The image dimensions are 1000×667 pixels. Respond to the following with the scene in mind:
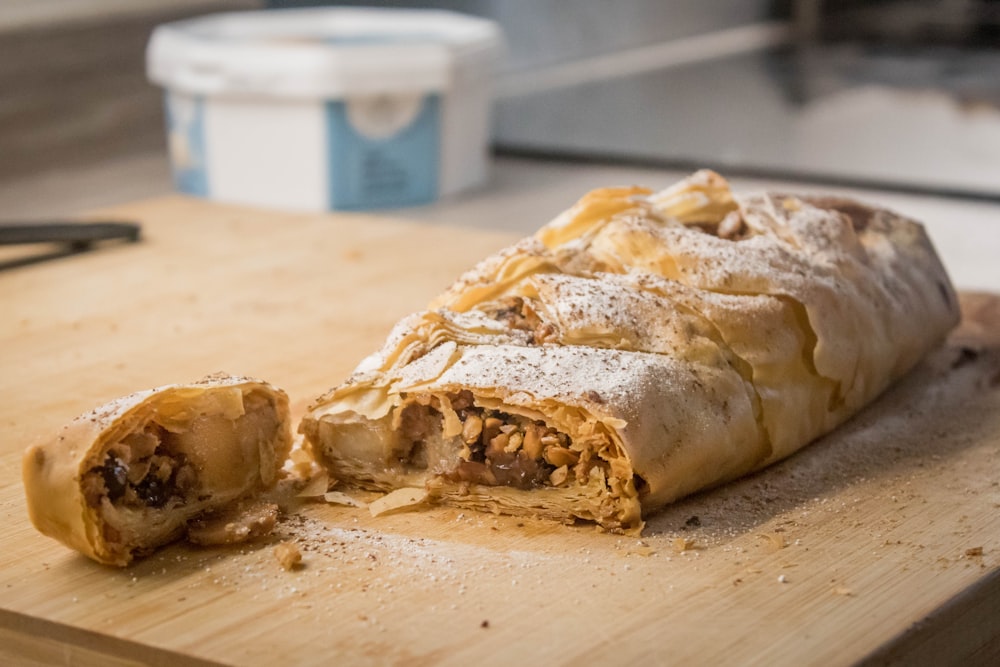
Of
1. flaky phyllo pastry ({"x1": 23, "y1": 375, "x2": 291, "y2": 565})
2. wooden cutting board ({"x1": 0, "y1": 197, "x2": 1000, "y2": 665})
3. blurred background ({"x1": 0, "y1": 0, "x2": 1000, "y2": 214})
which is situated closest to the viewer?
wooden cutting board ({"x1": 0, "y1": 197, "x2": 1000, "y2": 665})

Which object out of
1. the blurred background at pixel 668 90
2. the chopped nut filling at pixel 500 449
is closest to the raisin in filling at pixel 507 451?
the chopped nut filling at pixel 500 449

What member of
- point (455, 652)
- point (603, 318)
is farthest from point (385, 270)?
point (455, 652)

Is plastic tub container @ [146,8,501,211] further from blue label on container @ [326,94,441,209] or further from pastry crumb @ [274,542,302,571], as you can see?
pastry crumb @ [274,542,302,571]

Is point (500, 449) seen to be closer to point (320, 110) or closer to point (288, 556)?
point (288, 556)

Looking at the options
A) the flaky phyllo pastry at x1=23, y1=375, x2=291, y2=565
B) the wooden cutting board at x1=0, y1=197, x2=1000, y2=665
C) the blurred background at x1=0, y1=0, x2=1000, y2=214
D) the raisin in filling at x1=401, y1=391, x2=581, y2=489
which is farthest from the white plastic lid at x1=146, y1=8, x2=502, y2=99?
the raisin in filling at x1=401, y1=391, x2=581, y2=489

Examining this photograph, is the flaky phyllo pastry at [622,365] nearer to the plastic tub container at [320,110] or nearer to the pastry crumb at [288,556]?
the pastry crumb at [288,556]

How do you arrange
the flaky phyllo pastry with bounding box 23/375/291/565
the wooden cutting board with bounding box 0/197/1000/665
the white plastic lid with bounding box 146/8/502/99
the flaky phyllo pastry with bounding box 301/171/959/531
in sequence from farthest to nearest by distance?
the white plastic lid with bounding box 146/8/502/99 → the flaky phyllo pastry with bounding box 301/171/959/531 → the flaky phyllo pastry with bounding box 23/375/291/565 → the wooden cutting board with bounding box 0/197/1000/665
